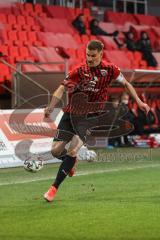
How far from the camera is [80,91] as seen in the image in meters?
9.73

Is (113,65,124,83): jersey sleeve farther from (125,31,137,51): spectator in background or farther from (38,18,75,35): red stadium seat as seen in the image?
(125,31,137,51): spectator in background

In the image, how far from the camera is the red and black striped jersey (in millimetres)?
9509

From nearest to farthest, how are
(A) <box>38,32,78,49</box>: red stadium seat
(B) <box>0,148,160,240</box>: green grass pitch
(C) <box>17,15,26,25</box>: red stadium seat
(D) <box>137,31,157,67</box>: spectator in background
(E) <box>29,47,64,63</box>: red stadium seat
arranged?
(B) <box>0,148,160,240</box>: green grass pitch < (E) <box>29,47,64,63</box>: red stadium seat < (C) <box>17,15,26,25</box>: red stadium seat < (A) <box>38,32,78,49</box>: red stadium seat < (D) <box>137,31,157,67</box>: spectator in background

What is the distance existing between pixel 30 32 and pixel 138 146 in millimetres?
5521

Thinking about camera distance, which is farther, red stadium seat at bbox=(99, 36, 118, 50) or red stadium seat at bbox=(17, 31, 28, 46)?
red stadium seat at bbox=(99, 36, 118, 50)

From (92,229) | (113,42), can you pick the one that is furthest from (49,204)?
(113,42)

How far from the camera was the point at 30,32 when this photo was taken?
76.2 ft

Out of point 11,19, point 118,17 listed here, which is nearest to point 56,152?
point 11,19

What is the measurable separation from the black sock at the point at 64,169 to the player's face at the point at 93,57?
1.31 metres

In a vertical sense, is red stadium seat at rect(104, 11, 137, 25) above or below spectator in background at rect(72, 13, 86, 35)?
below

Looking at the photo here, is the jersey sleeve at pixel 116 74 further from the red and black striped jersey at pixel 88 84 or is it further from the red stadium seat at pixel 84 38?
the red stadium seat at pixel 84 38

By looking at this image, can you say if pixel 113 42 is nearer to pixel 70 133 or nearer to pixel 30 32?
pixel 30 32

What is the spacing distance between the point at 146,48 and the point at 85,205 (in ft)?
59.9

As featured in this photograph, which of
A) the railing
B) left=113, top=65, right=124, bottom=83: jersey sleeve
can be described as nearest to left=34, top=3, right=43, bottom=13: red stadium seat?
the railing
